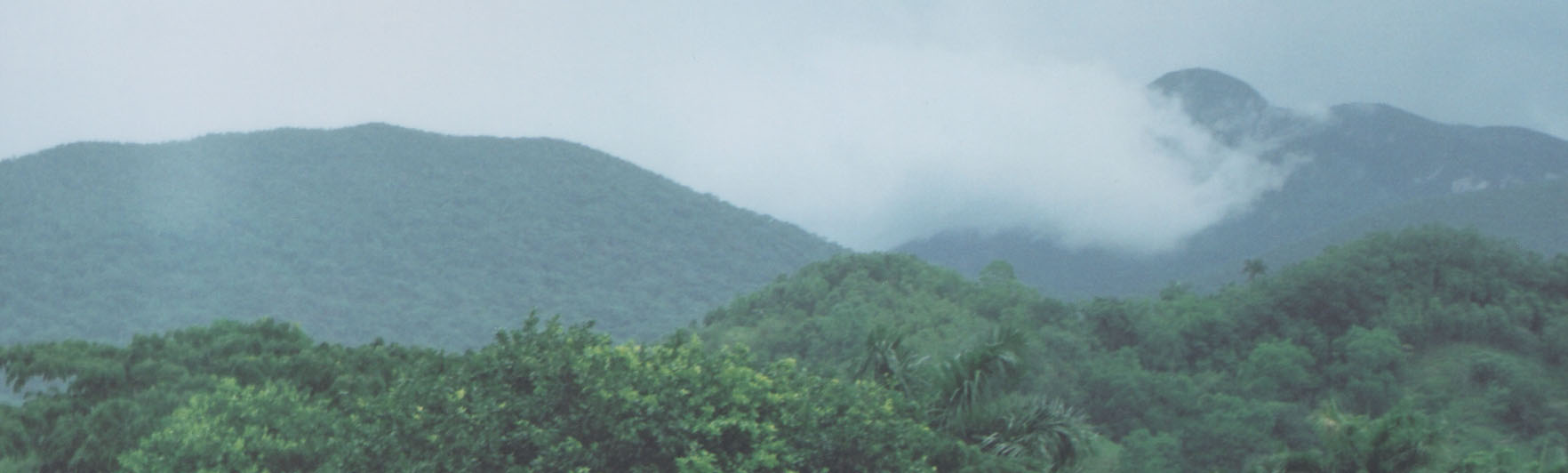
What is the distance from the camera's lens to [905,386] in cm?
2055

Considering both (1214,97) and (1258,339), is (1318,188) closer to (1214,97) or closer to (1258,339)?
(1214,97)

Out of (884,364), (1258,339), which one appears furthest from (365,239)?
(884,364)

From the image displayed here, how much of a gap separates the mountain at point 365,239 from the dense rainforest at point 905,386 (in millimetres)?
38788

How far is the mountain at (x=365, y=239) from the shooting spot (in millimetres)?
85188

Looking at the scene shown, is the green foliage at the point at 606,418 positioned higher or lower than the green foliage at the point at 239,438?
higher

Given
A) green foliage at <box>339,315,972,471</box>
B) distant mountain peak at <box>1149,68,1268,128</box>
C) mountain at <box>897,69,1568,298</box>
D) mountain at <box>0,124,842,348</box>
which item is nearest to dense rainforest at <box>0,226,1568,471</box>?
green foliage at <box>339,315,972,471</box>

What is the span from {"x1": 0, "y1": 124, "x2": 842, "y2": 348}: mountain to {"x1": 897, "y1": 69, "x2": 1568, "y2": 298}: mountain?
1942 cm

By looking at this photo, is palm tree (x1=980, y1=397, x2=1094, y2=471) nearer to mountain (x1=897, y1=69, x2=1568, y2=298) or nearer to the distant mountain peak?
mountain (x1=897, y1=69, x2=1568, y2=298)

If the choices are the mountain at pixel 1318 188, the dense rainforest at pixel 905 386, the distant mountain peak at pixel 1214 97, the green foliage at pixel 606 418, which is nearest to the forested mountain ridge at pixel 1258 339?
the dense rainforest at pixel 905 386

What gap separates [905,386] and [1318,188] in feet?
368

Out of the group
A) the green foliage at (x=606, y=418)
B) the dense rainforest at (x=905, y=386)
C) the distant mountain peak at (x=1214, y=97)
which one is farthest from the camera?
the distant mountain peak at (x=1214, y=97)

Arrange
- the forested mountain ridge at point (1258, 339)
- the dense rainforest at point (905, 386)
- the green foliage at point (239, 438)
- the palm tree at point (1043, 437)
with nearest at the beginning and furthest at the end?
the dense rainforest at point (905, 386)
the green foliage at point (239, 438)
the palm tree at point (1043, 437)
the forested mountain ridge at point (1258, 339)

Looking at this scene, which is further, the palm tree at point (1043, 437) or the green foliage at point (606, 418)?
the palm tree at point (1043, 437)

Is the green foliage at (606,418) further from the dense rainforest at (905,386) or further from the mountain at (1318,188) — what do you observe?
the mountain at (1318,188)
